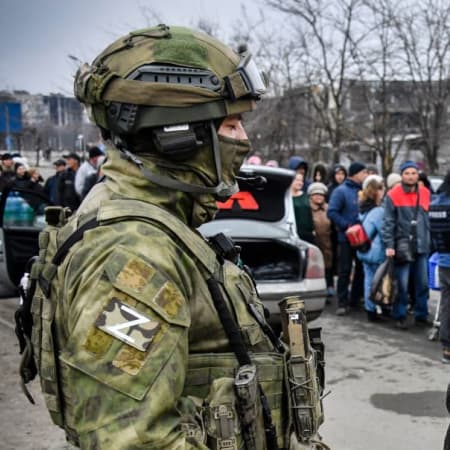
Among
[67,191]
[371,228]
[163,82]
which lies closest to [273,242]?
[371,228]

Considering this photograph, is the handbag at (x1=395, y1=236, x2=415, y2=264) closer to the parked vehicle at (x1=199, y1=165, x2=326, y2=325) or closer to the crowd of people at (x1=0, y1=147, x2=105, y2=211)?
the parked vehicle at (x1=199, y1=165, x2=326, y2=325)

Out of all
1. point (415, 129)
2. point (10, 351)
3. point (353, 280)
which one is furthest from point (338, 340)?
point (415, 129)

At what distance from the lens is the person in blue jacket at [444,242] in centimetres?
504

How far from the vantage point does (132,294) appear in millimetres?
1271

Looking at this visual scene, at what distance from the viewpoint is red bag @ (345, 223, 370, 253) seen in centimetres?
688

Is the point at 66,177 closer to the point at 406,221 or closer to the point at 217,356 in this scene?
the point at 406,221

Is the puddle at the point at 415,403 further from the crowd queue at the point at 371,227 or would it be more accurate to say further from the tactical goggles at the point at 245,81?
the tactical goggles at the point at 245,81

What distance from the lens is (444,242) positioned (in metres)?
5.15

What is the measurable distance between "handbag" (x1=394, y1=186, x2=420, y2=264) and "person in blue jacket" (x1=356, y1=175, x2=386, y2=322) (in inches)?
10.6

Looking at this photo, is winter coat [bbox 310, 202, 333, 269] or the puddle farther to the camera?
winter coat [bbox 310, 202, 333, 269]

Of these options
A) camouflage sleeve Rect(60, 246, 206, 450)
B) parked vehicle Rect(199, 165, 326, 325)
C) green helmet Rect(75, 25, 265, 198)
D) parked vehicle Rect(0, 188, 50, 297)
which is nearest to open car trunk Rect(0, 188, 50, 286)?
parked vehicle Rect(0, 188, 50, 297)

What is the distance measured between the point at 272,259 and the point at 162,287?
486 centimetres

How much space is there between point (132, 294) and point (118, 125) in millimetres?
483

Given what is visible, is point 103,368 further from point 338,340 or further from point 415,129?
point 415,129
